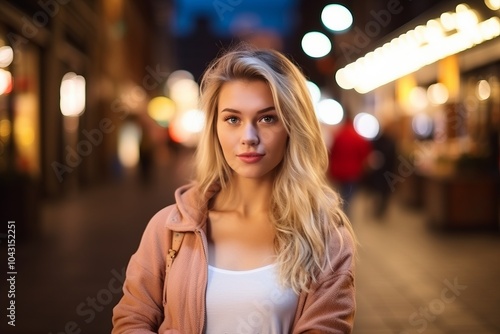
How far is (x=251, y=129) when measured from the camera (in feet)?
8.63

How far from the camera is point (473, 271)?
916 cm

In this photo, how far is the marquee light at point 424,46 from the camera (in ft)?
44.9

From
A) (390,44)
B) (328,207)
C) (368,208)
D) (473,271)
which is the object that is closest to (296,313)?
(328,207)

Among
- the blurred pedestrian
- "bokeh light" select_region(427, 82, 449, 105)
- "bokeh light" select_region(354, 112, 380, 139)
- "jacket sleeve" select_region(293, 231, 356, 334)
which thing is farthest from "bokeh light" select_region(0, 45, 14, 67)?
"bokeh light" select_region(354, 112, 380, 139)

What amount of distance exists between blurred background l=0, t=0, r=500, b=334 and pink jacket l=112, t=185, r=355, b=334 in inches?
20.7

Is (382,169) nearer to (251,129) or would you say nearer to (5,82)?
(5,82)

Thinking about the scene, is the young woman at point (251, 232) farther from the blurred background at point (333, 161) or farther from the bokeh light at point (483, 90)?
the bokeh light at point (483, 90)

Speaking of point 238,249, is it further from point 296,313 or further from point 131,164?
point 131,164

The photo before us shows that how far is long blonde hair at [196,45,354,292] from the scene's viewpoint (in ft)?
8.57

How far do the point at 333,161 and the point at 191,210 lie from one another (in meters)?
9.84

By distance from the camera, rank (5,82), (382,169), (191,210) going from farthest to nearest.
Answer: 1. (382,169)
2. (5,82)
3. (191,210)

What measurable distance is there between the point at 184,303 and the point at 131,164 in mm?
36465

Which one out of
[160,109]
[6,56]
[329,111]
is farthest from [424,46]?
[160,109]

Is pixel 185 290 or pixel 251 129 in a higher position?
pixel 251 129
